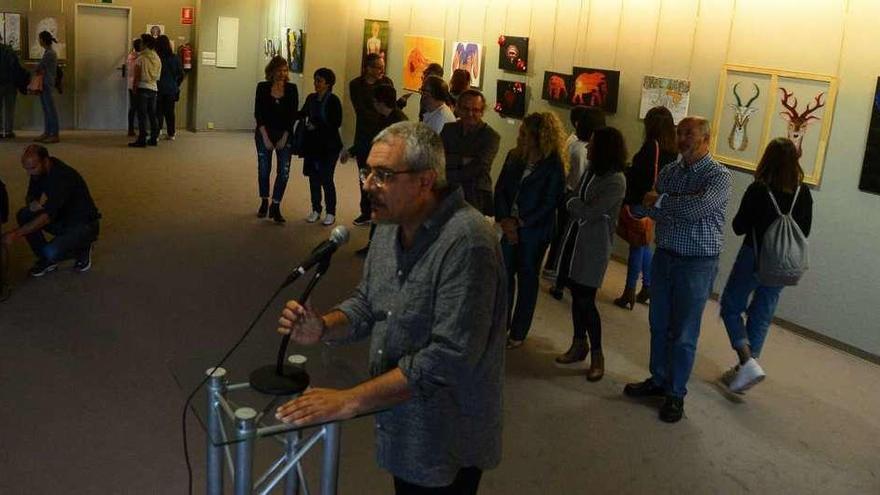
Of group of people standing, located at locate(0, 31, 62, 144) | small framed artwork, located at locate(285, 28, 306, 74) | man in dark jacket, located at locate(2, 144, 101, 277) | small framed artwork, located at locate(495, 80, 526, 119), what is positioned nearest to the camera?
man in dark jacket, located at locate(2, 144, 101, 277)

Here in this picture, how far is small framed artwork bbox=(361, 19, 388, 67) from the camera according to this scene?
1269cm

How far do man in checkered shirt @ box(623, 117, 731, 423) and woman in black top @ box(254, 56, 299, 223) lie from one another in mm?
4658

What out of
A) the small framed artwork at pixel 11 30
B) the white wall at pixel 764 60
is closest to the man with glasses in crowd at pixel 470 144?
the white wall at pixel 764 60

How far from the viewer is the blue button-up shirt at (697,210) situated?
439 cm

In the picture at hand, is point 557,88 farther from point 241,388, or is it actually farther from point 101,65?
point 101,65

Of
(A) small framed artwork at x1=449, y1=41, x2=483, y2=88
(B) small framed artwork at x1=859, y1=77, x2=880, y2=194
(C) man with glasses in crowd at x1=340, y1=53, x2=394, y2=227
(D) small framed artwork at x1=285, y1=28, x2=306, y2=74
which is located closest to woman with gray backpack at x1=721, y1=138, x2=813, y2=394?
(B) small framed artwork at x1=859, y1=77, x2=880, y2=194

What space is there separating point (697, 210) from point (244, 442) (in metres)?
2.93

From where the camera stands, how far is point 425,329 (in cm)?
215

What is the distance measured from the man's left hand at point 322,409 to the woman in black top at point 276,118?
21.7ft

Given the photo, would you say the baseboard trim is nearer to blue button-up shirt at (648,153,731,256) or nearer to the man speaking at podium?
blue button-up shirt at (648,153,731,256)

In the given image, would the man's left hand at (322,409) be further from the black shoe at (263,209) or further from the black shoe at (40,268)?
the black shoe at (263,209)

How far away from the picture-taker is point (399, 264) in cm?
224

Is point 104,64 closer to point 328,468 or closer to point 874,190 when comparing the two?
point 874,190

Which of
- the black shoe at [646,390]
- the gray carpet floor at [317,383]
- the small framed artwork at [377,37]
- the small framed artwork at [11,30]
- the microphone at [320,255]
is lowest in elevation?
the gray carpet floor at [317,383]
